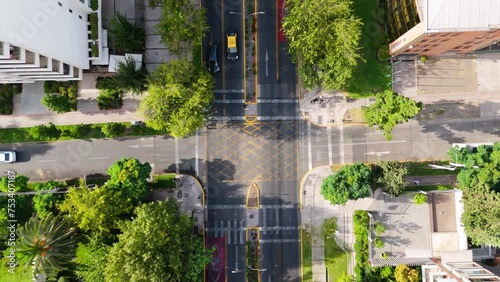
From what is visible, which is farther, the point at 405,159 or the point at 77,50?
the point at 405,159

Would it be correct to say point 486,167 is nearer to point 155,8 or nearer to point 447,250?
point 447,250

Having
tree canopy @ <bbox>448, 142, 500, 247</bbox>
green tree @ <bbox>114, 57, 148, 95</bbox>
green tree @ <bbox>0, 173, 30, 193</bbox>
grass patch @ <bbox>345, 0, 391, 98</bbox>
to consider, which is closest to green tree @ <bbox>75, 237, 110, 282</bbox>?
green tree @ <bbox>0, 173, 30, 193</bbox>

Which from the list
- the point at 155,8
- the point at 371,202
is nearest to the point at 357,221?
the point at 371,202

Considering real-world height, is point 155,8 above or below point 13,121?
above

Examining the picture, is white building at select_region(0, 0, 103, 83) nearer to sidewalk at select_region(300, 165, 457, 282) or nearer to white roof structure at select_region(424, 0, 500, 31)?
sidewalk at select_region(300, 165, 457, 282)

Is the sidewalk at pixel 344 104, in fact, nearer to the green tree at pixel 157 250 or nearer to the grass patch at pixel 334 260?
the grass patch at pixel 334 260

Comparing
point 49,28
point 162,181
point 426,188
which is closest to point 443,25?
point 426,188
